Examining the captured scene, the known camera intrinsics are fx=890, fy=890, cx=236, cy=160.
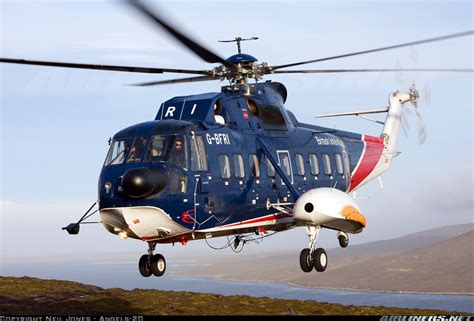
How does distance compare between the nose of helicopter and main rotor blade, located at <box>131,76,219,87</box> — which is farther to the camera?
main rotor blade, located at <box>131,76,219,87</box>

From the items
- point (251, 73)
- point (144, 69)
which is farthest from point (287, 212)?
point (144, 69)

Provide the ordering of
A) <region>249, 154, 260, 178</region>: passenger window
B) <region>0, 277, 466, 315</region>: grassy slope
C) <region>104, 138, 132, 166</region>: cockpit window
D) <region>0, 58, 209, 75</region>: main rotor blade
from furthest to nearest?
<region>0, 277, 466, 315</region>: grassy slope < <region>249, 154, 260, 178</region>: passenger window < <region>104, 138, 132, 166</region>: cockpit window < <region>0, 58, 209, 75</region>: main rotor blade

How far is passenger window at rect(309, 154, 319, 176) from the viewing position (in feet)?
101

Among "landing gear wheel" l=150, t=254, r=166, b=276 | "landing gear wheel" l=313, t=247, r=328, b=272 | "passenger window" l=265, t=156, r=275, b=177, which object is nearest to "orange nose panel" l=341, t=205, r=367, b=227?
"landing gear wheel" l=313, t=247, r=328, b=272

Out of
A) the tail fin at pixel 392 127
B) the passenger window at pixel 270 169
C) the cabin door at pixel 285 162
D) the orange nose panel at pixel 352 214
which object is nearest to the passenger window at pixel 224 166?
the passenger window at pixel 270 169

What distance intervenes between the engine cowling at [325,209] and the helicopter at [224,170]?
3 cm

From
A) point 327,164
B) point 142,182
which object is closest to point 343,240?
point 327,164

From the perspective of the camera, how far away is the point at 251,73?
29.3 meters

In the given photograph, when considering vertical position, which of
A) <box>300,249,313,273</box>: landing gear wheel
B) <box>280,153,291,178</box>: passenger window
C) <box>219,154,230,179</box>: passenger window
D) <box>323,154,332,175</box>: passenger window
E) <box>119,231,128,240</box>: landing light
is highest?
<box>323,154,332,175</box>: passenger window

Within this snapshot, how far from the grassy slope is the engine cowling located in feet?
21.5

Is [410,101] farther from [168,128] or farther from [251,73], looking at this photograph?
[168,128]

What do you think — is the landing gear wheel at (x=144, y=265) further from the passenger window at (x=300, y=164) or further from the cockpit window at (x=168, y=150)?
the passenger window at (x=300, y=164)

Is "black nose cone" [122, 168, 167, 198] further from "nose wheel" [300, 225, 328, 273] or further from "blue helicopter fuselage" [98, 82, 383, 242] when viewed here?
"nose wheel" [300, 225, 328, 273]

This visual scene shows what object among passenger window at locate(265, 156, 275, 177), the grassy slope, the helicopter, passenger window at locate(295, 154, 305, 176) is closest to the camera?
the helicopter
